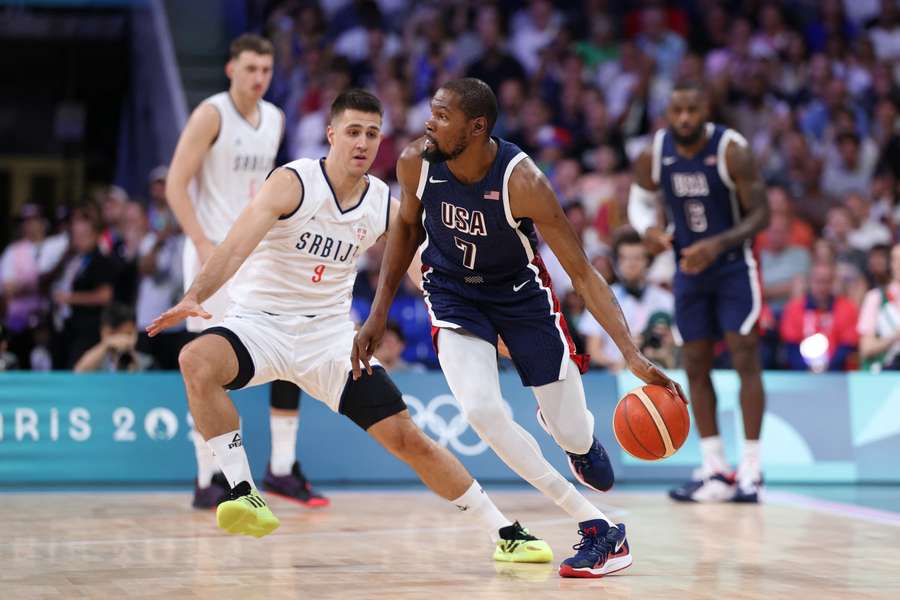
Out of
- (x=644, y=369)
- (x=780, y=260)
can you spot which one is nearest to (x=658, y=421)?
(x=644, y=369)

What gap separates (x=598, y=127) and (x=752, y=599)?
8.98m

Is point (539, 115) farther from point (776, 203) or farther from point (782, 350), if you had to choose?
point (782, 350)

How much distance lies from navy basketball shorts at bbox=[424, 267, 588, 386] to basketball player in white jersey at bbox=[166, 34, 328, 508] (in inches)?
86.9

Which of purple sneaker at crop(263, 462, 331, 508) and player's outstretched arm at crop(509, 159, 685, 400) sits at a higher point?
player's outstretched arm at crop(509, 159, 685, 400)

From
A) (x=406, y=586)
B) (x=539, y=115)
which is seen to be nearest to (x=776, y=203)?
(x=539, y=115)

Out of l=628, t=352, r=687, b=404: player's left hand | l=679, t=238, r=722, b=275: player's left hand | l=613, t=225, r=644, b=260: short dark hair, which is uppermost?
l=613, t=225, r=644, b=260: short dark hair

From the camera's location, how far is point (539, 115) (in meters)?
13.6

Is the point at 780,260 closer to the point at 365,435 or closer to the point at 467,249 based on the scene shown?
the point at 365,435

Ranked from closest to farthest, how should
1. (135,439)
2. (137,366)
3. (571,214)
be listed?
(135,439), (137,366), (571,214)

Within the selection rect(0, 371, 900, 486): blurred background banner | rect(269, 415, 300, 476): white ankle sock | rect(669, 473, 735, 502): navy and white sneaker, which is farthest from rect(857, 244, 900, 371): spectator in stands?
rect(269, 415, 300, 476): white ankle sock

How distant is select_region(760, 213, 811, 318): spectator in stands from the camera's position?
12.0 meters

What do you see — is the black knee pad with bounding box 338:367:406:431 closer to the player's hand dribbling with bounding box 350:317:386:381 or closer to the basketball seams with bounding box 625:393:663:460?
the player's hand dribbling with bounding box 350:317:386:381

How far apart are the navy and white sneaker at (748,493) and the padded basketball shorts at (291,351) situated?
3.07m

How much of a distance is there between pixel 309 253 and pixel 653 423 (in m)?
1.87
